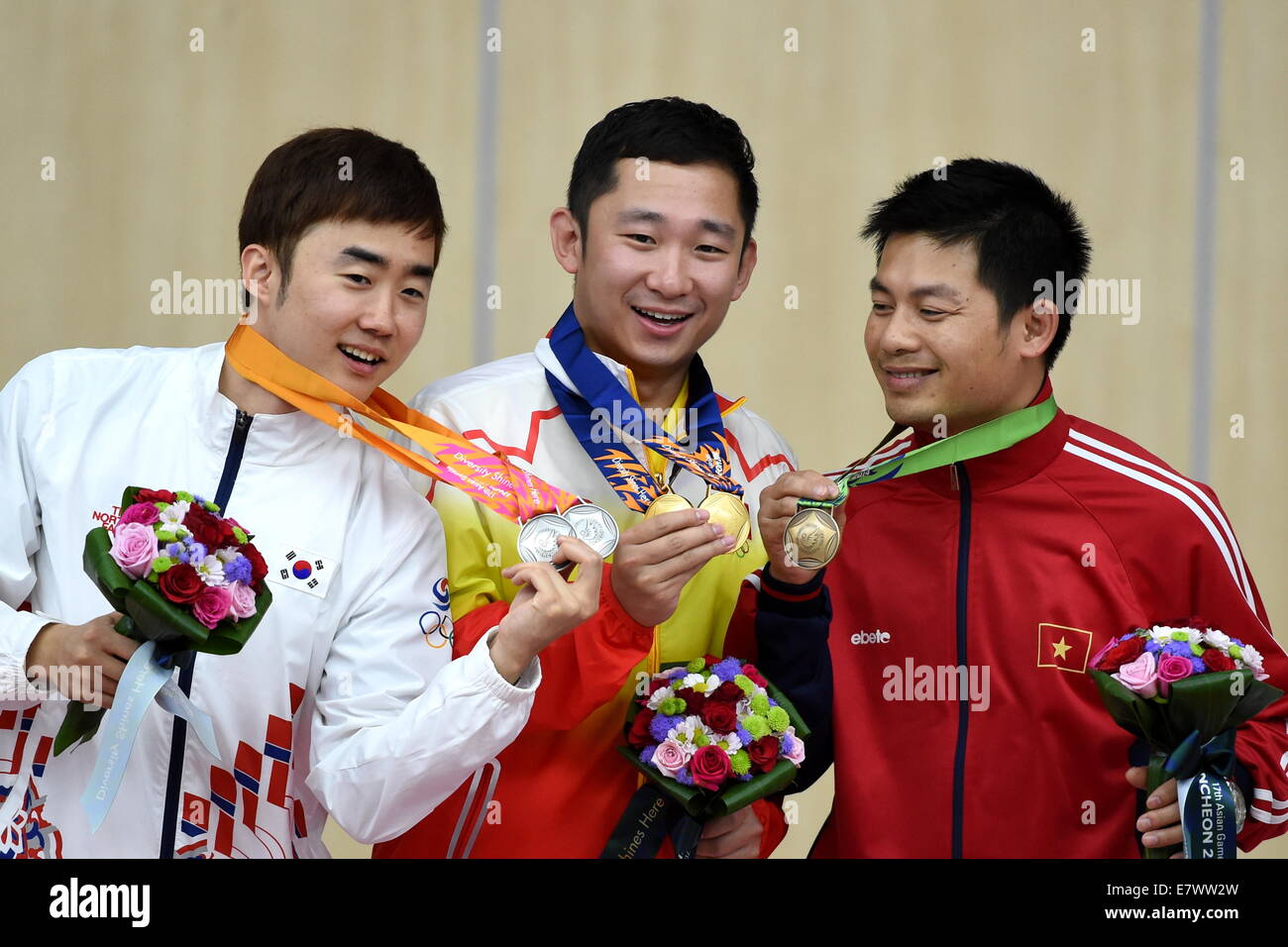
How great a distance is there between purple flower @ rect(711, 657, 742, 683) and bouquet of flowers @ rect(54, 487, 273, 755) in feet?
2.58

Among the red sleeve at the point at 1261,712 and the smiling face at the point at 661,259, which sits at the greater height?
the smiling face at the point at 661,259

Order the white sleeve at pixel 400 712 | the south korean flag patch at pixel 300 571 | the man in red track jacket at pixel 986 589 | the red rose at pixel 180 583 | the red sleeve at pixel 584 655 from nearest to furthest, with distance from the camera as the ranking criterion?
the red rose at pixel 180 583 → the white sleeve at pixel 400 712 → the south korean flag patch at pixel 300 571 → the red sleeve at pixel 584 655 → the man in red track jacket at pixel 986 589

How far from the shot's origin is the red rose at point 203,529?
2.04 meters

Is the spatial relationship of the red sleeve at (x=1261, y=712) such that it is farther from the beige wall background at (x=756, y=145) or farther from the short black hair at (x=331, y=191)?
the beige wall background at (x=756, y=145)

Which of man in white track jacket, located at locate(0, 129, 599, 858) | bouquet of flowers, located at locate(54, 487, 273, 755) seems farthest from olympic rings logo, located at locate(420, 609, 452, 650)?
bouquet of flowers, located at locate(54, 487, 273, 755)

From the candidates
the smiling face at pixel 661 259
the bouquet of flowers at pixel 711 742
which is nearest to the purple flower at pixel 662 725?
the bouquet of flowers at pixel 711 742

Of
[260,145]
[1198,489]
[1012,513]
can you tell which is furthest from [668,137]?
[260,145]

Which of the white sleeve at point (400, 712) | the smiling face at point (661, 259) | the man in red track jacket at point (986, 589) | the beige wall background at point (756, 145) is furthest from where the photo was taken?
the beige wall background at point (756, 145)

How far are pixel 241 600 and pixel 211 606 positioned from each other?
0.15ft

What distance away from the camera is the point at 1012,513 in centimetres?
262

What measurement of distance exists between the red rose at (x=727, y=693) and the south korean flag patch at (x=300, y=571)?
26.3 inches

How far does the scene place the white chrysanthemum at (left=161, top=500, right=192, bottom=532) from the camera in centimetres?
203

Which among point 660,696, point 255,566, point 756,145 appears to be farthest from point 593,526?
point 756,145

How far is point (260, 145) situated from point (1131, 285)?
2.77 m
